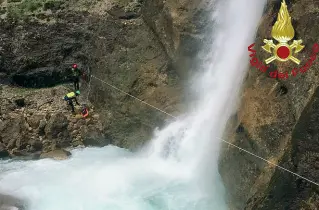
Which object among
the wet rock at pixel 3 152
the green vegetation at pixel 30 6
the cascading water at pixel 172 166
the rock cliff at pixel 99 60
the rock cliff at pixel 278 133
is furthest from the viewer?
the green vegetation at pixel 30 6

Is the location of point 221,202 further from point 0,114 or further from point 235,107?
point 0,114

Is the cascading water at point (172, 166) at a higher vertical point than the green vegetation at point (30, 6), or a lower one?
lower

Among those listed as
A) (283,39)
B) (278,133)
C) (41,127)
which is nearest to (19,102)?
(41,127)

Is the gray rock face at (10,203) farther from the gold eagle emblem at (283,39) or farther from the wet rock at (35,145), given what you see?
the gold eagle emblem at (283,39)

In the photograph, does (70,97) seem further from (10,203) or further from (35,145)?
(10,203)

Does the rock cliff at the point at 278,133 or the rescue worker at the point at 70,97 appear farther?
the rescue worker at the point at 70,97

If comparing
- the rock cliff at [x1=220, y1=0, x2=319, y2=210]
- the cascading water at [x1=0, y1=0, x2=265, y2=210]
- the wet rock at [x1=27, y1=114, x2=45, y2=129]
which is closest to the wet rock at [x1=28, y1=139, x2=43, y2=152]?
the wet rock at [x1=27, y1=114, x2=45, y2=129]

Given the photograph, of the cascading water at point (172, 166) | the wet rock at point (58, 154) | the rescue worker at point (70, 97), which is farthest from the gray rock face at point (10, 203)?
the rescue worker at point (70, 97)
